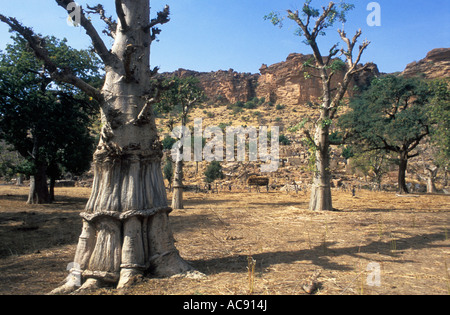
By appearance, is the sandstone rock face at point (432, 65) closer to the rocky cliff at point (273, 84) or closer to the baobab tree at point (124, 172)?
the rocky cliff at point (273, 84)

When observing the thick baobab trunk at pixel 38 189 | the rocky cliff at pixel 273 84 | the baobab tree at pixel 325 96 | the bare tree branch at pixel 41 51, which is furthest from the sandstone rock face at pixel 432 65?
the bare tree branch at pixel 41 51

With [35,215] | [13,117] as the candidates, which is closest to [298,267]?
[35,215]

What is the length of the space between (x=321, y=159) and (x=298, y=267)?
6.27m

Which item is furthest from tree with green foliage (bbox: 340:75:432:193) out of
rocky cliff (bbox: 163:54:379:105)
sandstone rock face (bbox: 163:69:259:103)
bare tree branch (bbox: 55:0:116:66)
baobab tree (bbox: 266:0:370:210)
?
sandstone rock face (bbox: 163:69:259:103)

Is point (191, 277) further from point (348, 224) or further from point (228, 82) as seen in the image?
point (228, 82)

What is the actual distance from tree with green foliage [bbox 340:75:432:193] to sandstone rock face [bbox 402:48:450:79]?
48.6m

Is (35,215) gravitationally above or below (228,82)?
below

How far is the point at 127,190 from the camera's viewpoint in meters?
3.67

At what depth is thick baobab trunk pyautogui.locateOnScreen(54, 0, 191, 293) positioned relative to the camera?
346cm

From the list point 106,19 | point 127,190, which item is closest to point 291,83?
point 106,19

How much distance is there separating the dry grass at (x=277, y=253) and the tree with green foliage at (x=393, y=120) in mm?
8005

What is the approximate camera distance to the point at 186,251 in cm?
496

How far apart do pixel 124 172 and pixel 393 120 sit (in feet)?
49.9
